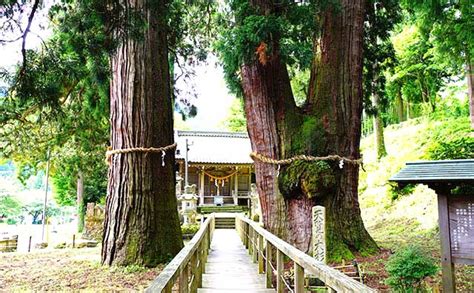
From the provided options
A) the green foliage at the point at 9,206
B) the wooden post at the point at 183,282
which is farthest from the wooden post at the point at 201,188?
the green foliage at the point at 9,206

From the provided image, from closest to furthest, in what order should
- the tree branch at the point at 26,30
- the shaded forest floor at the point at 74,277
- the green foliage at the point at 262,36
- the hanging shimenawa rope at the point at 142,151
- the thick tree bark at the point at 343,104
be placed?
the tree branch at the point at 26,30, the shaded forest floor at the point at 74,277, the green foliage at the point at 262,36, the hanging shimenawa rope at the point at 142,151, the thick tree bark at the point at 343,104

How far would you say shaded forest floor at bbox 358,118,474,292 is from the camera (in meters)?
6.10

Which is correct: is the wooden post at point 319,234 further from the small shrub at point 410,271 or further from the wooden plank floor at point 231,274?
the small shrub at point 410,271

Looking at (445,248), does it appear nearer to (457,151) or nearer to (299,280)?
(299,280)

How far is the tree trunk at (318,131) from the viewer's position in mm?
6574

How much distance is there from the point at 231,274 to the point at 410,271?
101 inches

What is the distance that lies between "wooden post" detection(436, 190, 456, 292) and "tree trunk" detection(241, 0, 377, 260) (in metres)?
2.12

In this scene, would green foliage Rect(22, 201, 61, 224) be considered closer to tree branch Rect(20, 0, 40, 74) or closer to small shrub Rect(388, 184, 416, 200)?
small shrub Rect(388, 184, 416, 200)

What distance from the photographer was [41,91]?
3867 mm

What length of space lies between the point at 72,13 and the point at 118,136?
249 centimetres

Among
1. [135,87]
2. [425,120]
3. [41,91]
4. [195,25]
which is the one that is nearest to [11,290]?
[41,91]

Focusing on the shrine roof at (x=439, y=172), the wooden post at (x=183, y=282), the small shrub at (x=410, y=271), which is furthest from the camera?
the small shrub at (x=410, y=271)

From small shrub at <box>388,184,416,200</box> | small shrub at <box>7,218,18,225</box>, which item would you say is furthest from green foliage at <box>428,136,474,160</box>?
small shrub at <box>7,218,18,225</box>

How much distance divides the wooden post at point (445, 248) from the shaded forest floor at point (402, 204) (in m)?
0.27
